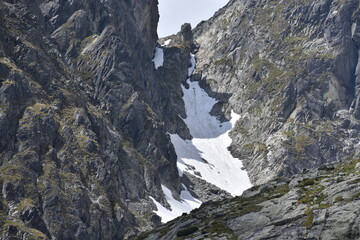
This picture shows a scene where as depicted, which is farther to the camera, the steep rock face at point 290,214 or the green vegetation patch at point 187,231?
the green vegetation patch at point 187,231

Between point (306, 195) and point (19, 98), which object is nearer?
point (306, 195)

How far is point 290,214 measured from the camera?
58.0m

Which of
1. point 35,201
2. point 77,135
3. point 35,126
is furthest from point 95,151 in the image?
point 35,201

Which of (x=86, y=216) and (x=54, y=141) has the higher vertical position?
(x=54, y=141)

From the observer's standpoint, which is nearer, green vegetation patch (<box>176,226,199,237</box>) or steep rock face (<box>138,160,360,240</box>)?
steep rock face (<box>138,160,360,240</box>)

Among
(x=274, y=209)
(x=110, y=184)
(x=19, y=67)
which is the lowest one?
(x=274, y=209)

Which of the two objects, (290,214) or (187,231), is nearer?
(290,214)

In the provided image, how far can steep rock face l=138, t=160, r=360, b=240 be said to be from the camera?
172 feet

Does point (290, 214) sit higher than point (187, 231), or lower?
lower

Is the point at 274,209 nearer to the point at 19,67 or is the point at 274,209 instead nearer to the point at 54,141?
the point at 54,141

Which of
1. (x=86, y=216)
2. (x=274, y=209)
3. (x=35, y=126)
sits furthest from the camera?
(x=35, y=126)

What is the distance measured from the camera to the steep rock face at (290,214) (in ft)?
172

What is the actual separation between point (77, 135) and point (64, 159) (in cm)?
1612

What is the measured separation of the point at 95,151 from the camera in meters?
187
